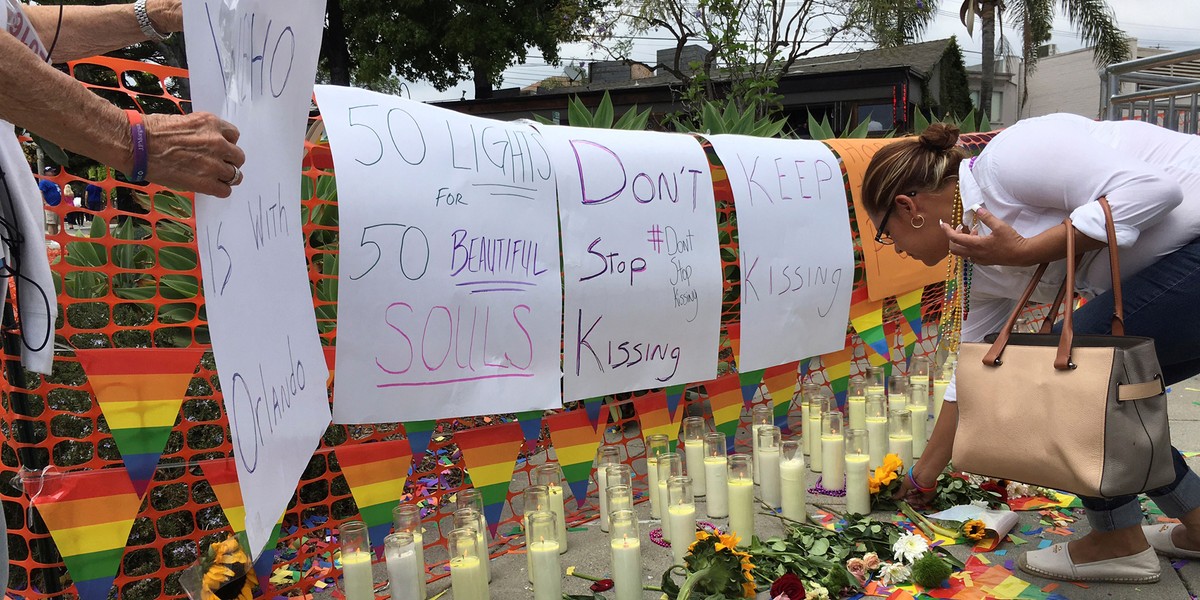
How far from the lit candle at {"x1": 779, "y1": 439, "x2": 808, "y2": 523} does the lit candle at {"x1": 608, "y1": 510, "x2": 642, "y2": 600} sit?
29.6 inches

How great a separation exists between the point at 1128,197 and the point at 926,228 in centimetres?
60

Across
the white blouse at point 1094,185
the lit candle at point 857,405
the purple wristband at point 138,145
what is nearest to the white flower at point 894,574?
the white blouse at point 1094,185

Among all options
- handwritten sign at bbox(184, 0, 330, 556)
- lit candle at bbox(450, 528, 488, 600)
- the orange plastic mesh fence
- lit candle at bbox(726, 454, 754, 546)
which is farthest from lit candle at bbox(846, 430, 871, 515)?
handwritten sign at bbox(184, 0, 330, 556)

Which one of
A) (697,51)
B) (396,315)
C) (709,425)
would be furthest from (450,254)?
(697,51)

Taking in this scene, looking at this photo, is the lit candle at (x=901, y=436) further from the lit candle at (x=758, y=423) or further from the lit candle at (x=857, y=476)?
the lit candle at (x=758, y=423)

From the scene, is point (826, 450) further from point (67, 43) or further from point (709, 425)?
point (67, 43)

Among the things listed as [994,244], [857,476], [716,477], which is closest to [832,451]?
[857,476]

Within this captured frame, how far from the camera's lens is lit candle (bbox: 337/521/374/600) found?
87.7 inches

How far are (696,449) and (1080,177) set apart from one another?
1.65 meters

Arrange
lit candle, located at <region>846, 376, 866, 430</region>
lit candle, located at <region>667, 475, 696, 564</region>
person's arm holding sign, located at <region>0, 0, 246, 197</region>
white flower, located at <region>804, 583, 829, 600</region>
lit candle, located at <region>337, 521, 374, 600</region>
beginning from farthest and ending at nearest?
1. lit candle, located at <region>846, 376, 866, 430</region>
2. lit candle, located at <region>667, 475, 696, 564</region>
3. white flower, located at <region>804, 583, 829, 600</region>
4. lit candle, located at <region>337, 521, 374, 600</region>
5. person's arm holding sign, located at <region>0, 0, 246, 197</region>

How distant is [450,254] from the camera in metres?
2.38

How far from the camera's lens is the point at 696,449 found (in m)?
3.18

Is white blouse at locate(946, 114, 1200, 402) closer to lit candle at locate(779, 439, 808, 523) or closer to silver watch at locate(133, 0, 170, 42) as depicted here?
lit candle at locate(779, 439, 808, 523)

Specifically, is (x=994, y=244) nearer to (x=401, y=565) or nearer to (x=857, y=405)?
(x=857, y=405)
